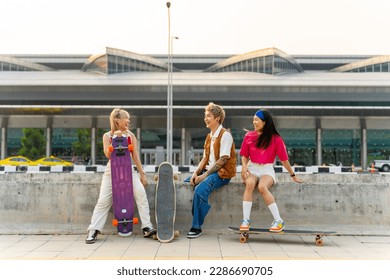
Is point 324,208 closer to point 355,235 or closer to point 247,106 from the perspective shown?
point 355,235

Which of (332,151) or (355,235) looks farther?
(332,151)

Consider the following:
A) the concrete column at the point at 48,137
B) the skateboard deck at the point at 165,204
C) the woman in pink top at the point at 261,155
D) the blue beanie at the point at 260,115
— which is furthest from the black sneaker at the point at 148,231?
the concrete column at the point at 48,137

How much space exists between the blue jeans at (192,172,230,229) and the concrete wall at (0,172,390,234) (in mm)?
487

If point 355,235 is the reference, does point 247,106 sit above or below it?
above

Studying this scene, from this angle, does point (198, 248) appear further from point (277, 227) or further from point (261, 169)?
point (261, 169)

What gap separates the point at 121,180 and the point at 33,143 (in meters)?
39.2

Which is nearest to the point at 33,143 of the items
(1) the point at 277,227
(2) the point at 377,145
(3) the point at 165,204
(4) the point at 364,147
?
(4) the point at 364,147

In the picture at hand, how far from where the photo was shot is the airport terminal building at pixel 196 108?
3791 cm

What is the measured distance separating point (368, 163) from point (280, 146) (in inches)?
1537

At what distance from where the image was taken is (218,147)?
6332 mm

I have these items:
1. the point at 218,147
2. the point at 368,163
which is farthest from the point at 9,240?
the point at 368,163

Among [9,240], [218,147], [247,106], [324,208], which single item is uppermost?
[247,106]

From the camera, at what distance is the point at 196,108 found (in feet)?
121

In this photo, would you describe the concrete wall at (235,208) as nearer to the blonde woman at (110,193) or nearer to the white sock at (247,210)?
the blonde woman at (110,193)
